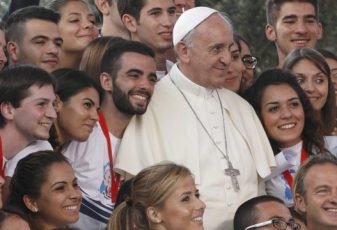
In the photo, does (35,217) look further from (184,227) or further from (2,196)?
(184,227)

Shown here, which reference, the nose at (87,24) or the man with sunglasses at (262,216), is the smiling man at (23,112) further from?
the nose at (87,24)

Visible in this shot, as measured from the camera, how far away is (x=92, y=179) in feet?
27.3

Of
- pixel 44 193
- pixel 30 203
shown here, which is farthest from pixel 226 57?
pixel 30 203

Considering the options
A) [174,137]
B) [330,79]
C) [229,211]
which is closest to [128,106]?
[174,137]

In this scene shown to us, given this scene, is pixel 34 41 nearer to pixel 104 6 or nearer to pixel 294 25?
pixel 104 6

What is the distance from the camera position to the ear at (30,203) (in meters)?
7.79

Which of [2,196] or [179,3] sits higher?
[179,3]

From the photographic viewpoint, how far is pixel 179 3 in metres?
10.4

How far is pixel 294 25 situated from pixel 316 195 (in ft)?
6.87

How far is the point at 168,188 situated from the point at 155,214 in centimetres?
17

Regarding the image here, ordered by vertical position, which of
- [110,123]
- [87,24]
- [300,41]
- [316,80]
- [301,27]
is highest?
[301,27]

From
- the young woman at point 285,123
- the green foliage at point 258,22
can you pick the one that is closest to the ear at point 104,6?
the young woman at point 285,123

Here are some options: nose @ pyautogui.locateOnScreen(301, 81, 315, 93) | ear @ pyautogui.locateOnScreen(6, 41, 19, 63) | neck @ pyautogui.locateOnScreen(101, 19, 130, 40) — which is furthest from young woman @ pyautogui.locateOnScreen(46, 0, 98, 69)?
nose @ pyautogui.locateOnScreen(301, 81, 315, 93)

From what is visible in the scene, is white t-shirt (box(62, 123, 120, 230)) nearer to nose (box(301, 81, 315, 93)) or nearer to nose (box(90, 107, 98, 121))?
nose (box(90, 107, 98, 121))
